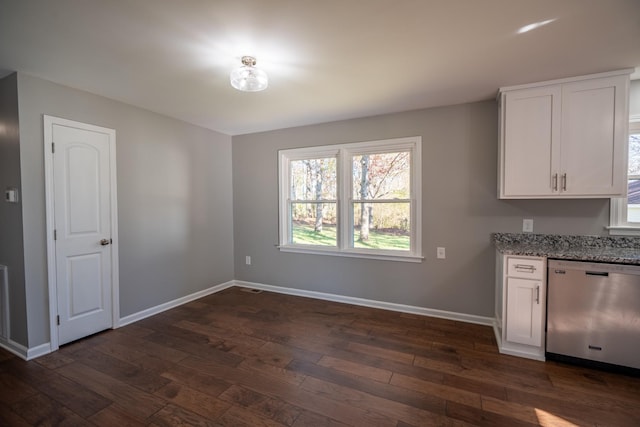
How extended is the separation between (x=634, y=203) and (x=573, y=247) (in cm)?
63

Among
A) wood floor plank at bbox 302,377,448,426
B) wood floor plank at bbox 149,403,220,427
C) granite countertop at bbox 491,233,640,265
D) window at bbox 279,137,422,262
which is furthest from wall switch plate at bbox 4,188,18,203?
granite countertop at bbox 491,233,640,265

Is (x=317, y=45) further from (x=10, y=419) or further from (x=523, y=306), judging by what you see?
(x=10, y=419)

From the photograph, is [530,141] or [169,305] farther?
[169,305]

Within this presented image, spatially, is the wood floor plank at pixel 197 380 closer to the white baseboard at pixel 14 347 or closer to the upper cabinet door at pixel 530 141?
the white baseboard at pixel 14 347

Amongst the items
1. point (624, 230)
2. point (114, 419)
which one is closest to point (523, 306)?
point (624, 230)

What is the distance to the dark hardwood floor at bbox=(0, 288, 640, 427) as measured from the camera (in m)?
1.74

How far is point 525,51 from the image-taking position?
6.57 feet

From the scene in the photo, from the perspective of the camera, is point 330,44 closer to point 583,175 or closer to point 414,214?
point 414,214

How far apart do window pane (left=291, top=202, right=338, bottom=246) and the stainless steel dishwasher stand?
91.7 inches

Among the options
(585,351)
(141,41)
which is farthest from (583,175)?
(141,41)

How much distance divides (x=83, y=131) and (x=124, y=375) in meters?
2.25

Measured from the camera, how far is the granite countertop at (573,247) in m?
2.15

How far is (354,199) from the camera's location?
143 inches

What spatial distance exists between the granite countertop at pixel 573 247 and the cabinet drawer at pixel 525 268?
2.5 inches
